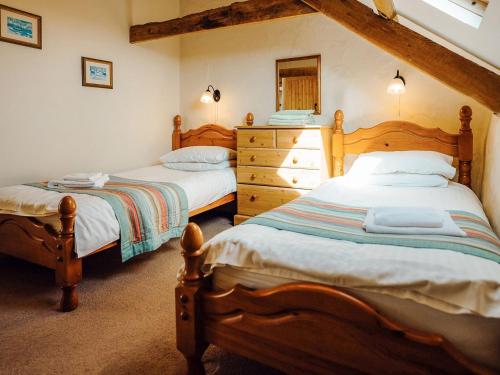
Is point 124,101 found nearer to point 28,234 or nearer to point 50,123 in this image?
point 50,123

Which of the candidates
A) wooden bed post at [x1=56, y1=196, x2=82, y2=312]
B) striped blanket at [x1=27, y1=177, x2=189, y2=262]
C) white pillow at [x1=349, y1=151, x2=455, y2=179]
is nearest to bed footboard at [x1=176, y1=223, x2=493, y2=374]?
wooden bed post at [x1=56, y1=196, x2=82, y2=312]

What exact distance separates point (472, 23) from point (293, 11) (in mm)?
1533

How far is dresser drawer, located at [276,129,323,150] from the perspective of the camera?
321cm

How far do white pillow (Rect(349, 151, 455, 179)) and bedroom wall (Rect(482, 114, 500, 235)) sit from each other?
0.24 metres

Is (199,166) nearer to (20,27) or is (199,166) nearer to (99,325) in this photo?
(20,27)

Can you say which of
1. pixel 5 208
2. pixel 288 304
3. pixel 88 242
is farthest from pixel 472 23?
pixel 5 208

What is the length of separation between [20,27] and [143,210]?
1.82m

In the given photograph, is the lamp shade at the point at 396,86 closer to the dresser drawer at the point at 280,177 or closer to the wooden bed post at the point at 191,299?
the dresser drawer at the point at 280,177

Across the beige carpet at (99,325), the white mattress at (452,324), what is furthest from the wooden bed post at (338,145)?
the white mattress at (452,324)

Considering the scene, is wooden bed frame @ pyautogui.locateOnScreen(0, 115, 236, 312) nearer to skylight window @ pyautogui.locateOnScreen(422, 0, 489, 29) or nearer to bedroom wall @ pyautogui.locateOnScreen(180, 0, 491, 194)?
skylight window @ pyautogui.locateOnScreen(422, 0, 489, 29)

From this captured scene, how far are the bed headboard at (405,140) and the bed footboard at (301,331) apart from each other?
231 cm

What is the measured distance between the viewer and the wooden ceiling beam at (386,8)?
1.94 metres

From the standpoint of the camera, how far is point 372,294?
108 centimetres

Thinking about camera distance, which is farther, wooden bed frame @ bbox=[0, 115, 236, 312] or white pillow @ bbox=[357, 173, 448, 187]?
white pillow @ bbox=[357, 173, 448, 187]
